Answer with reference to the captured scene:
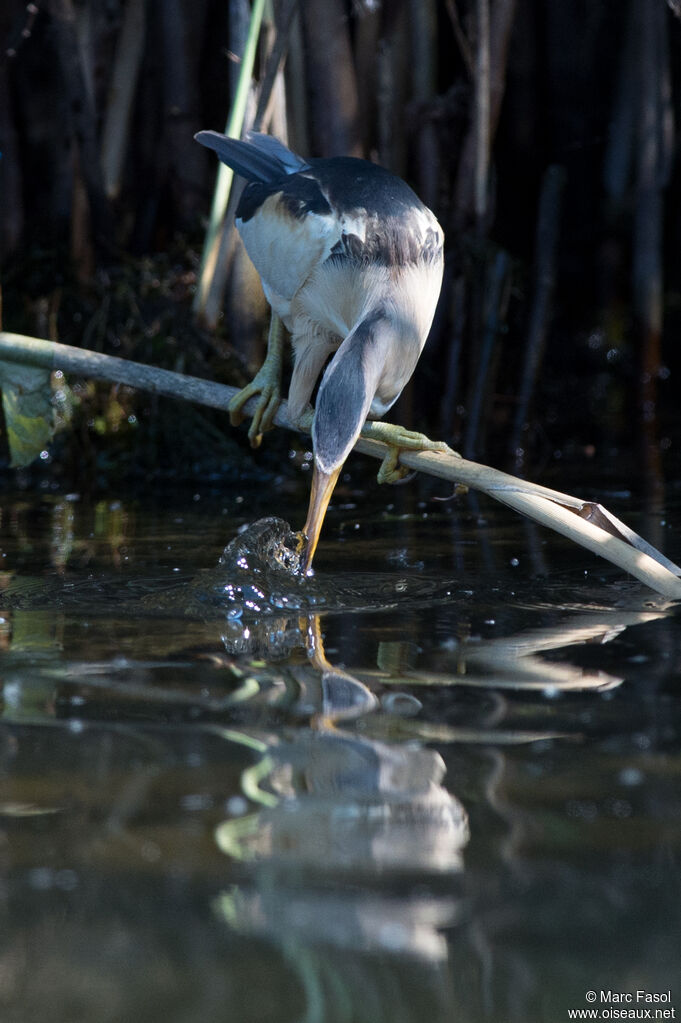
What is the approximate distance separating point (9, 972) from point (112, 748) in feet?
2.71

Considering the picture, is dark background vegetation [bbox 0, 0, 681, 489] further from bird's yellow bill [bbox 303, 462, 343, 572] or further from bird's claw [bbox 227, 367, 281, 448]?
bird's yellow bill [bbox 303, 462, 343, 572]

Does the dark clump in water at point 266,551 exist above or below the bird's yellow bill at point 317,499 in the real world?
below

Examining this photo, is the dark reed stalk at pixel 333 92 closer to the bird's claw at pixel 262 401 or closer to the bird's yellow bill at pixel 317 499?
the bird's claw at pixel 262 401

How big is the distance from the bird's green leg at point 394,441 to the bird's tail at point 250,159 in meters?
1.19

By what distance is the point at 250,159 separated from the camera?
484 centimetres

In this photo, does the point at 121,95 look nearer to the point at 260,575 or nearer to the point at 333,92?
the point at 333,92

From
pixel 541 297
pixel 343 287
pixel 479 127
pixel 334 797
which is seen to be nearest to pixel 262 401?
pixel 343 287

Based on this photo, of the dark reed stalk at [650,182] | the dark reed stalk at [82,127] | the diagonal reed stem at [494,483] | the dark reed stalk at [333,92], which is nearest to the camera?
the diagonal reed stem at [494,483]

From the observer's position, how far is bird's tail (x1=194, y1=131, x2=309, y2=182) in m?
4.79

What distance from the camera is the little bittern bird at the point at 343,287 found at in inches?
148

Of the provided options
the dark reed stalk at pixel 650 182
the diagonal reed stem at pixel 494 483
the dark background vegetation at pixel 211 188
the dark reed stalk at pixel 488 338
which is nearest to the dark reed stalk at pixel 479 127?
the dark background vegetation at pixel 211 188

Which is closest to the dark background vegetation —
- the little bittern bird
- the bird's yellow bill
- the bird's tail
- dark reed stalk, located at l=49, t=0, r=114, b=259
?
dark reed stalk, located at l=49, t=0, r=114, b=259

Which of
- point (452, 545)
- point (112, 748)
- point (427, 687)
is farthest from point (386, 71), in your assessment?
point (112, 748)

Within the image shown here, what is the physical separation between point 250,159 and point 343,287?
0.99 meters
